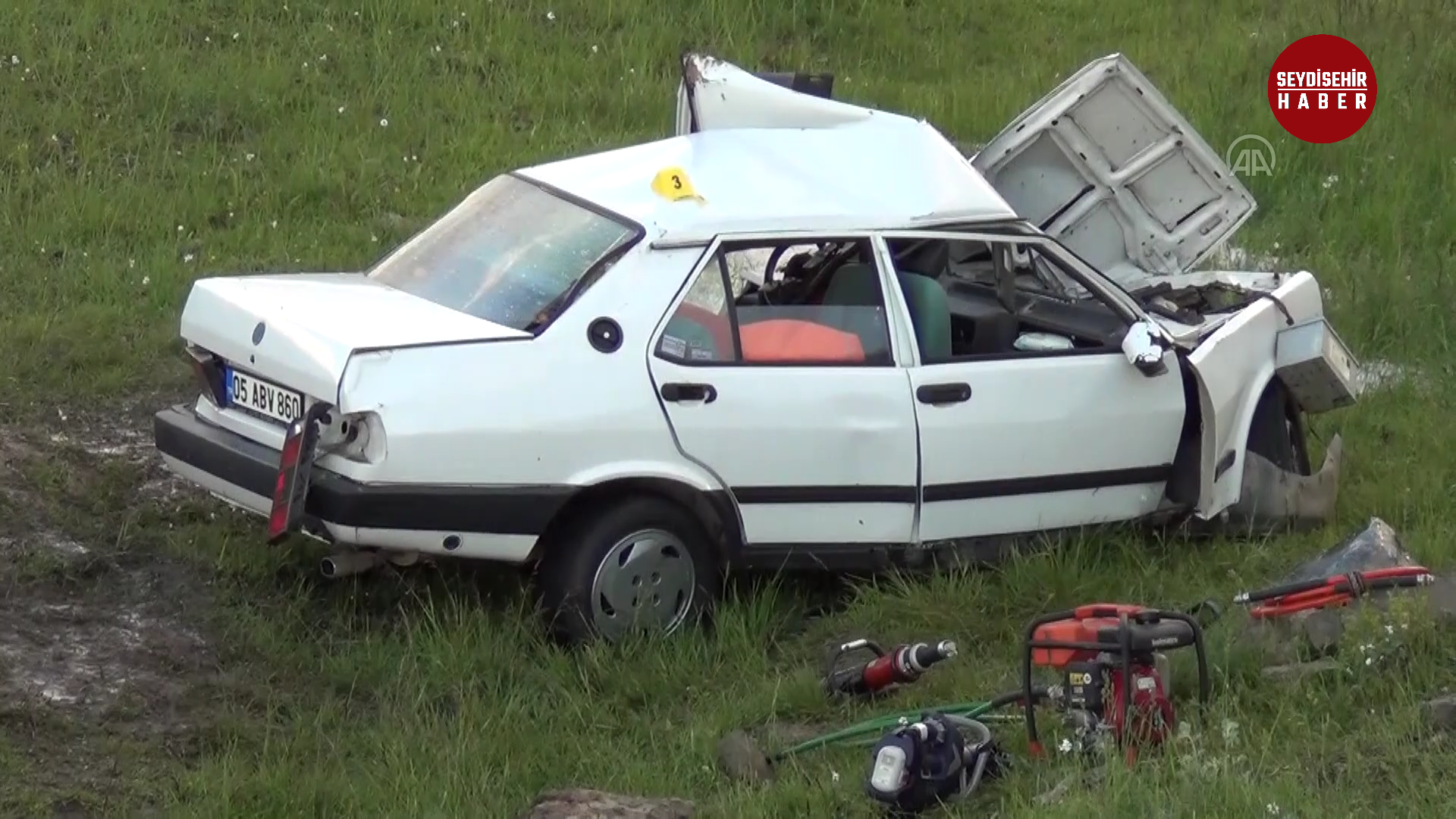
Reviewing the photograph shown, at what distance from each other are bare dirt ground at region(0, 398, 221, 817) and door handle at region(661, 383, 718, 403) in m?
1.67

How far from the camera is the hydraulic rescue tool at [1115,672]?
5023 mm

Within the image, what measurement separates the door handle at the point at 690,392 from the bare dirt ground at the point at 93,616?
167cm

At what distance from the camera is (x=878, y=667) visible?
5711 millimetres

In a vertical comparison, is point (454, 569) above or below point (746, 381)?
below

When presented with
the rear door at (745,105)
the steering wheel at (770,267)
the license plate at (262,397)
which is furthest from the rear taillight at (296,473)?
the rear door at (745,105)

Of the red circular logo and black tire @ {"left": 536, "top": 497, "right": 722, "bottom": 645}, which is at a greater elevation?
the red circular logo

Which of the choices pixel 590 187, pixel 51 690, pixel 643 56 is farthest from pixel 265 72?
pixel 51 690

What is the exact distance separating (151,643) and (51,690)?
0.48 m

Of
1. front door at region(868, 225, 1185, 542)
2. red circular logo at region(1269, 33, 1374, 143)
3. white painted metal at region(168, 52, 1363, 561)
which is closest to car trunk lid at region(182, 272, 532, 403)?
white painted metal at region(168, 52, 1363, 561)

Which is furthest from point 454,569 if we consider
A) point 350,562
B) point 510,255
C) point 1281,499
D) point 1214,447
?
point 1281,499

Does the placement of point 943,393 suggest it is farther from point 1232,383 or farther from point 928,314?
point 1232,383

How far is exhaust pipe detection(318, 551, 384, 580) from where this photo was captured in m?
6.04

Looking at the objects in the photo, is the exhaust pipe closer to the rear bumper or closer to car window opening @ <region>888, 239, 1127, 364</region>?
the rear bumper

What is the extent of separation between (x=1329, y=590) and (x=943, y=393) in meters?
1.39
